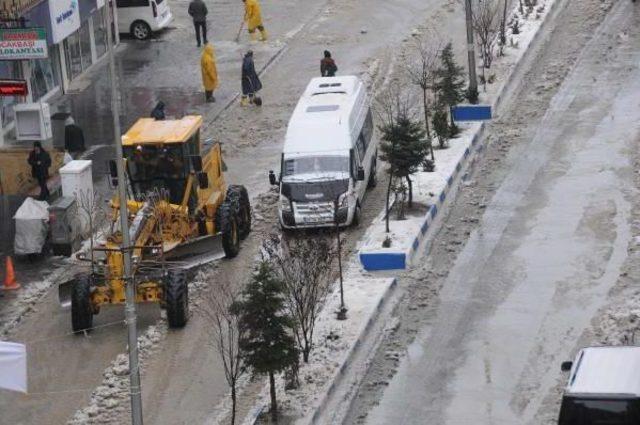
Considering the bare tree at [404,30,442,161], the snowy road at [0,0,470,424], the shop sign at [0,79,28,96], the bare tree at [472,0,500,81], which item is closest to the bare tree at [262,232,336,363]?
the snowy road at [0,0,470,424]

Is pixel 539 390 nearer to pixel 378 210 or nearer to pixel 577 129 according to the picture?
pixel 378 210

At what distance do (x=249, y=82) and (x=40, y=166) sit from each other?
797 centimetres

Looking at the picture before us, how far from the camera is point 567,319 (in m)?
26.1

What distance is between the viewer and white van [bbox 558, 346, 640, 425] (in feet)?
66.6

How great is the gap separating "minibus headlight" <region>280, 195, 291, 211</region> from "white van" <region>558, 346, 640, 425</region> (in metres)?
10.5

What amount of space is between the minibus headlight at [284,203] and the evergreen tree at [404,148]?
2.03 metres

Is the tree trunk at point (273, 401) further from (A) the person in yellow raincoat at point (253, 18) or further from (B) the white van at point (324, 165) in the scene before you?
(A) the person in yellow raincoat at point (253, 18)

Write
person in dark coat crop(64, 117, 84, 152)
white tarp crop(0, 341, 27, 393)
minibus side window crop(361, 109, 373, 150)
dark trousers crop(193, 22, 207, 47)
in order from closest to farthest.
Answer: white tarp crop(0, 341, 27, 393)
minibus side window crop(361, 109, 373, 150)
person in dark coat crop(64, 117, 84, 152)
dark trousers crop(193, 22, 207, 47)

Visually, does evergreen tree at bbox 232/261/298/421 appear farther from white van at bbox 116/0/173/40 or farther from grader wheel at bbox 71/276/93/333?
white van at bbox 116/0/173/40

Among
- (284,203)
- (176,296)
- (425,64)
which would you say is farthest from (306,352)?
(425,64)

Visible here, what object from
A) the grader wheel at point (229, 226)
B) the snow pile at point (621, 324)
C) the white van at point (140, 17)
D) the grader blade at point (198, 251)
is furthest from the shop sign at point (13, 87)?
the snow pile at point (621, 324)

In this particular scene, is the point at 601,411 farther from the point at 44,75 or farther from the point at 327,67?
the point at 44,75

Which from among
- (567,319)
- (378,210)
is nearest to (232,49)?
(378,210)

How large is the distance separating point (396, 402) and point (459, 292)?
4494mm
